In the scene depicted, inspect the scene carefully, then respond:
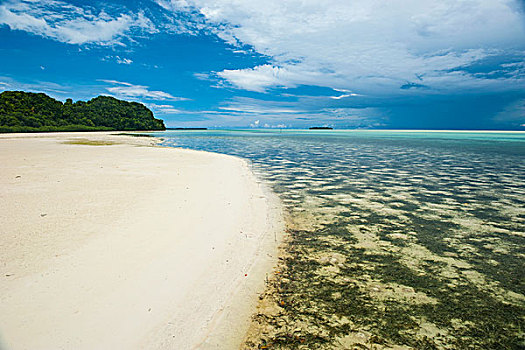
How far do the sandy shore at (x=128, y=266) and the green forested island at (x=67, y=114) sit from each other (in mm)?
79915

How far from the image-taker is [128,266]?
4180 mm

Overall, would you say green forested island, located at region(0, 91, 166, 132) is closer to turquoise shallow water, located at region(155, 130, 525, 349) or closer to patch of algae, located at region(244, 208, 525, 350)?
turquoise shallow water, located at region(155, 130, 525, 349)

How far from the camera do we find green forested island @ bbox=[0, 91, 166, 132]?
74125 millimetres

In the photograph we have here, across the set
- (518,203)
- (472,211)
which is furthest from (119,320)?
(518,203)

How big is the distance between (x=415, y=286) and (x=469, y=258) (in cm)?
183

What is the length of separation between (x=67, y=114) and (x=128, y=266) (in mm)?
117019

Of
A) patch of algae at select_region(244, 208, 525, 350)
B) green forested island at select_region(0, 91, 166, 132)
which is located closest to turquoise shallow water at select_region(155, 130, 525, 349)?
patch of algae at select_region(244, 208, 525, 350)

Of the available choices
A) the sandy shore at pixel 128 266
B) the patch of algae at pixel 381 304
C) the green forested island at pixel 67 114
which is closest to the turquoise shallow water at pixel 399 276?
the patch of algae at pixel 381 304

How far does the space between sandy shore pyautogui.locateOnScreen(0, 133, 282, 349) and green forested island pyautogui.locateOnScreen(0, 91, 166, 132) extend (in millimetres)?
79915

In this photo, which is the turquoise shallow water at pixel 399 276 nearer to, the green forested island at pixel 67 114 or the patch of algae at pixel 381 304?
the patch of algae at pixel 381 304

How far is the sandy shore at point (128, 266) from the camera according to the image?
295 centimetres

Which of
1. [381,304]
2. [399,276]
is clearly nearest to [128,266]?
[381,304]

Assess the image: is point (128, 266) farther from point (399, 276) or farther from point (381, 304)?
point (399, 276)

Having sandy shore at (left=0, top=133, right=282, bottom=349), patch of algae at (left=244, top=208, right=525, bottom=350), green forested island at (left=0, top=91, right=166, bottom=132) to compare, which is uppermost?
green forested island at (left=0, top=91, right=166, bottom=132)
